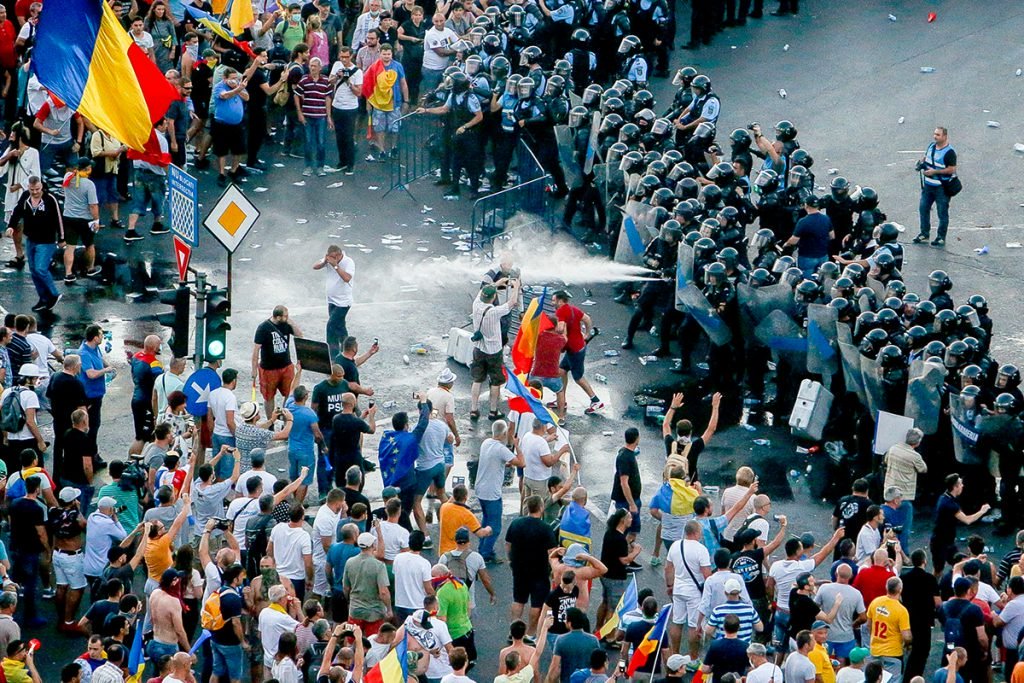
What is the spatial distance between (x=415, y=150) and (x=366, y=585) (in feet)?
43.9

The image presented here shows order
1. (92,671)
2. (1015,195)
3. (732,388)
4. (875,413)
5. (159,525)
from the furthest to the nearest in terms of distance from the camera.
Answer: (1015,195) → (732,388) → (875,413) → (159,525) → (92,671)

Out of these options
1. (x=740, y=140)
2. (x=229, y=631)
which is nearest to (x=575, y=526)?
(x=229, y=631)

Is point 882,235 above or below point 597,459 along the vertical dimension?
above

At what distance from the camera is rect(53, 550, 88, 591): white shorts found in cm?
1917

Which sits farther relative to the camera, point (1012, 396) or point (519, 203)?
point (519, 203)

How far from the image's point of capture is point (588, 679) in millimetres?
16750

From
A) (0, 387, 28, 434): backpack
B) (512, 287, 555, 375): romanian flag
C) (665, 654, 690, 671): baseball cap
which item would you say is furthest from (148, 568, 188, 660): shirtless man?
(512, 287, 555, 375): romanian flag

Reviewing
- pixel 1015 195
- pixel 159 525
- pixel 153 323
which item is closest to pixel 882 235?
pixel 1015 195

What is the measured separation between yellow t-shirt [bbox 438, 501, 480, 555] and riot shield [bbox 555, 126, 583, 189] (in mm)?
10492

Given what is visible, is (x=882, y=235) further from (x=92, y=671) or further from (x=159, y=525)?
(x=92, y=671)

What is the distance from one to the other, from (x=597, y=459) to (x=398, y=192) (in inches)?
327

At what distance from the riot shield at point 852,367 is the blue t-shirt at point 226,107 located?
10.2 m

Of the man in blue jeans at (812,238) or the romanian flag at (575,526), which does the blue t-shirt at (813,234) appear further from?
the romanian flag at (575,526)

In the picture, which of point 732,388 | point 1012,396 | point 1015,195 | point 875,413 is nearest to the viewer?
point 1012,396
